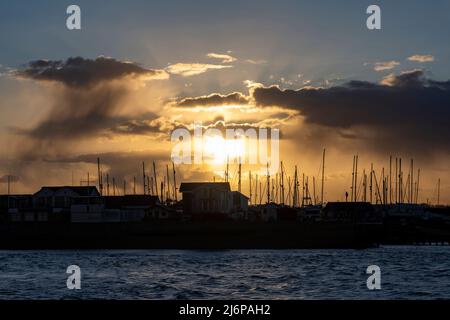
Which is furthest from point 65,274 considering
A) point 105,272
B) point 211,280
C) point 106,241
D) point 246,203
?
point 246,203

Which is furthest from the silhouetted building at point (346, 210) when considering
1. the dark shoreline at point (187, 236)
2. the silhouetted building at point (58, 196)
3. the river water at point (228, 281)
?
the river water at point (228, 281)

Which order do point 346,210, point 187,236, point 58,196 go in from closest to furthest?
1. point 187,236
2. point 58,196
3. point 346,210

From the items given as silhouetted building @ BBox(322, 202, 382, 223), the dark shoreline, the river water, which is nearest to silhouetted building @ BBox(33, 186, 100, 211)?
the dark shoreline

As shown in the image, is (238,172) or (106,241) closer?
(106,241)

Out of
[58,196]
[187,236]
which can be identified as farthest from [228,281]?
[58,196]

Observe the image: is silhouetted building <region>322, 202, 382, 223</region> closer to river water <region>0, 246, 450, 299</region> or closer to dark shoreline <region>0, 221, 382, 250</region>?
dark shoreline <region>0, 221, 382, 250</region>

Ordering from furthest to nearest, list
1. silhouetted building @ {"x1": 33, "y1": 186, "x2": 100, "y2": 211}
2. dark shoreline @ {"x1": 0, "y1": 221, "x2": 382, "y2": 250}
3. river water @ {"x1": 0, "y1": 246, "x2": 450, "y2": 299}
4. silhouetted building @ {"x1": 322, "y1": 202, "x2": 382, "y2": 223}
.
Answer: silhouetted building @ {"x1": 322, "y1": 202, "x2": 382, "y2": 223}
silhouetted building @ {"x1": 33, "y1": 186, "x2": 100, "y2": 211}
dark shoreline @ {"x1": 0, "y1": 221, "x2": 382, "y2": 250}
river water @ {"x1": 0, "y1": 246, "x2": 450, "y2": 299}

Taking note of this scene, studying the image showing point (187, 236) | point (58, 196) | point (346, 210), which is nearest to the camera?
point (187, 236)

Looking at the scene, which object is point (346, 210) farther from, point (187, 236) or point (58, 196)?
point (187, 236)
